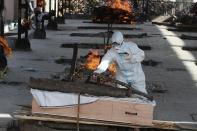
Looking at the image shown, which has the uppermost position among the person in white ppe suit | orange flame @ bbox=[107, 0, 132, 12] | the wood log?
the person in white ppe suit

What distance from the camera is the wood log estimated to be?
25.9ft

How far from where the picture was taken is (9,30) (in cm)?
2420

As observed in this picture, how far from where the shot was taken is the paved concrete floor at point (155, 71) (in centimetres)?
1033

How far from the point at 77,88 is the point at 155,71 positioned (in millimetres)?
7281

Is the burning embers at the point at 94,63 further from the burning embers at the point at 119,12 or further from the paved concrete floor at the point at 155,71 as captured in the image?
the burning embers at the point at 119,12

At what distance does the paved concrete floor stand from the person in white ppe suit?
1.13 metres

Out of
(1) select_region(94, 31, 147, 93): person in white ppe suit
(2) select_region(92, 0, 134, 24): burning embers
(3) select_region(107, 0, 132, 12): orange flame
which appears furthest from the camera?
(3) select_region(107, 0, 132, 12): orange flame

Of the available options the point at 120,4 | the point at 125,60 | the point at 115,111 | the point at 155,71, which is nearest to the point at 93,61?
the point at 125,60

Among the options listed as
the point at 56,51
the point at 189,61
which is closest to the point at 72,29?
the point at 56,51

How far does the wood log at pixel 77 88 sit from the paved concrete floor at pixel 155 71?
66.3 inches

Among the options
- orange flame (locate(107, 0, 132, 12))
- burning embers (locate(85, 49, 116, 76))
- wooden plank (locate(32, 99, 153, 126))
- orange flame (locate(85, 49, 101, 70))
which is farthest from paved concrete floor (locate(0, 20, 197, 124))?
orange flame (locate(107, 0, 132, 12))

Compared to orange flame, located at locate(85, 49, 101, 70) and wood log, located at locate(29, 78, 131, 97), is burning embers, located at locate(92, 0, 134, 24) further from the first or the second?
wood log, located at locate(29, 78, 131, 97)

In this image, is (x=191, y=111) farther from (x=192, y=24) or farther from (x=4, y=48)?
(x=192, y=24)

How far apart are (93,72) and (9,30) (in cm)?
1642
